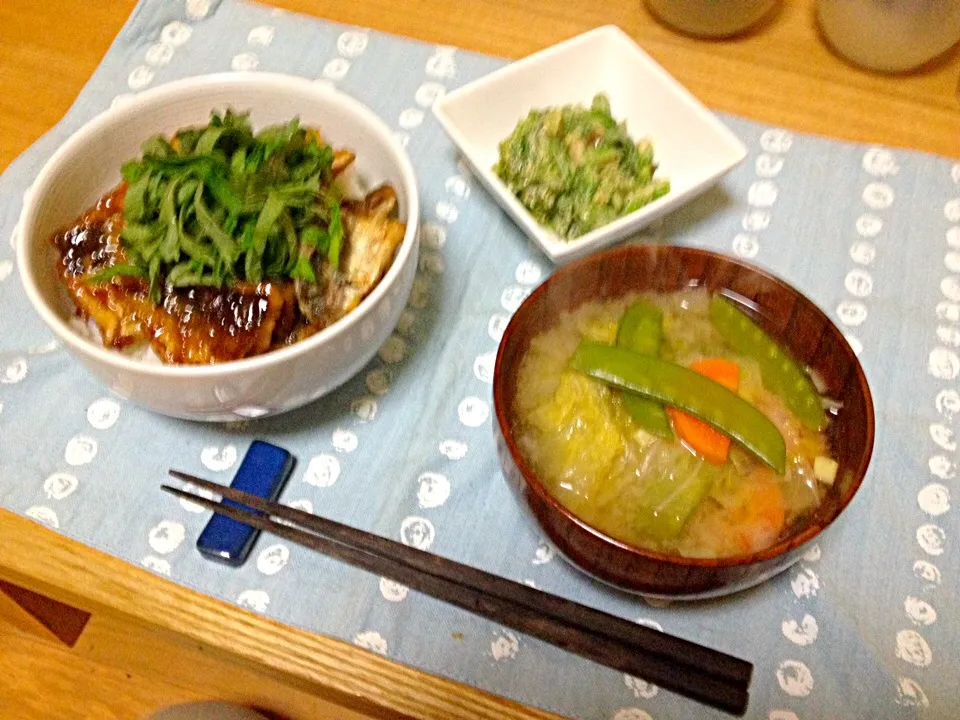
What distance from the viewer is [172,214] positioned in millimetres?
821

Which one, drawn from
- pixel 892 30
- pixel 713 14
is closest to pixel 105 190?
pixel 713 14

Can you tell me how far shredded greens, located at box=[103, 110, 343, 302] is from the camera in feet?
2.67

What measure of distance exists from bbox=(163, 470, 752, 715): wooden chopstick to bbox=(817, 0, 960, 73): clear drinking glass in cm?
113

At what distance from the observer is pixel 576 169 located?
42.6 inches

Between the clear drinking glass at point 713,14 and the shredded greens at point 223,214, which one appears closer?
the shredded greens at point 223,214

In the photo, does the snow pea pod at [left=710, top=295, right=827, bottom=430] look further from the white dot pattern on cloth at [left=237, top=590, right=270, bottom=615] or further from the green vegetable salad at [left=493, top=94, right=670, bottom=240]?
the white dot pattern on cloth at [left=237, top=590, right=270, bottom=615]

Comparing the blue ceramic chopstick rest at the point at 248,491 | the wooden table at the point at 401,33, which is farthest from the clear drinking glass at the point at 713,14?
the blue ceramic chopstick rest at the point at 248,491

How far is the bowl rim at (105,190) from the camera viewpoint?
2.35ft

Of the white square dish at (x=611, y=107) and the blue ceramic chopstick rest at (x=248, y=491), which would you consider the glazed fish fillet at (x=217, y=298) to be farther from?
the white square dish at (x=611, y=107)

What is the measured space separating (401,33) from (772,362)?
95cm

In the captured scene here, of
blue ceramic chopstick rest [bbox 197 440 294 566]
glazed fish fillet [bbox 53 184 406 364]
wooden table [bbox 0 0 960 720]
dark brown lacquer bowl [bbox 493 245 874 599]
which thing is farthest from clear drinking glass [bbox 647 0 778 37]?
blue ceramic chopstick rest [bbox 197 440 294 566]

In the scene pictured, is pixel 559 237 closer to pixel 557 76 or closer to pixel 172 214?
pixel 557 76

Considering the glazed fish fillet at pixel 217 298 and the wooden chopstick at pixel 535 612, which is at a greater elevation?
the glazed fish fillet at pixel 217 298

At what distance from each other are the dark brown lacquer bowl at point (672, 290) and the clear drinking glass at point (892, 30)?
0.72 meters
